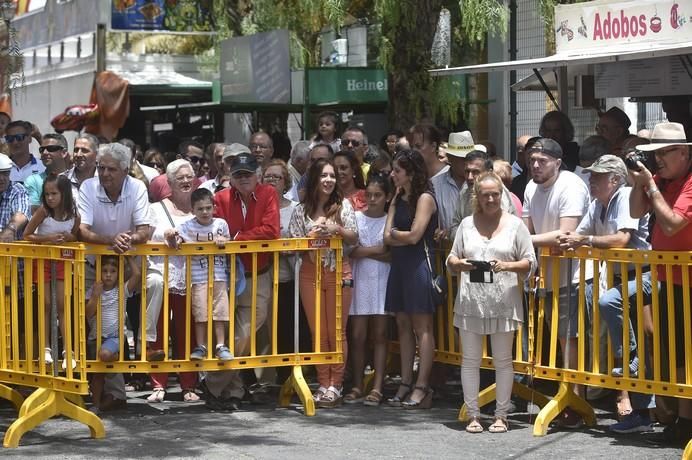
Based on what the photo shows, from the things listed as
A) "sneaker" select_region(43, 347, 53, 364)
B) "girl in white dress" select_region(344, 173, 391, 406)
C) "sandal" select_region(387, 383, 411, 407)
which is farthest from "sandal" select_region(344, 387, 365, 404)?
"sneaker" select_region(43, 347, 53, 364)

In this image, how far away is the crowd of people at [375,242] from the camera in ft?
30.0

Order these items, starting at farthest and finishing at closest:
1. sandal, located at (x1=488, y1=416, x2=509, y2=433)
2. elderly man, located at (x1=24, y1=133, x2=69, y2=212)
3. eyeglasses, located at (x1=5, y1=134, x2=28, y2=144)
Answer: eyeglasses, located at (x1=5, y1=134, x2=28, y2=144), elderly man, located at (x1=24, y1=133, x2=69, y2=212), sandal, located at (x1=488, y1=416, x2=509, y2=433)

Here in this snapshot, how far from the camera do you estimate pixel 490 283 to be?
9133mm

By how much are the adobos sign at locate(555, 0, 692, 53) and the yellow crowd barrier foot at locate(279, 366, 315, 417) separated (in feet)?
14.6

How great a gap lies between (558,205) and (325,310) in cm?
201

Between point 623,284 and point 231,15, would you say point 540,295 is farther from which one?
point 231,15

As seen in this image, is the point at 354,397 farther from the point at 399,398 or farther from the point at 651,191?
the point at 651,191

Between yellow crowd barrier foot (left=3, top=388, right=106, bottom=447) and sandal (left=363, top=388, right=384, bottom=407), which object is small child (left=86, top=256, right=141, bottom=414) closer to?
yellow crowd barrier foot (left=3, top=388, right=106, bottom=447)

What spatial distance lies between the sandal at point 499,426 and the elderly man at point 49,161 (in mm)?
4383

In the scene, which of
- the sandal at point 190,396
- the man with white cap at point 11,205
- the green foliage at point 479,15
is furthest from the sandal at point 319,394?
the green foliage at point 479,15

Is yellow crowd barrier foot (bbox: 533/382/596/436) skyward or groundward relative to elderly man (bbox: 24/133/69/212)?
groundward

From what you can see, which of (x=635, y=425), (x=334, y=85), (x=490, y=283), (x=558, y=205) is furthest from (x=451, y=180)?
(x=334, y=85)

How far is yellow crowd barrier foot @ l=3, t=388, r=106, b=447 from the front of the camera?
349 inches

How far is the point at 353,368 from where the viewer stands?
35.0ft
